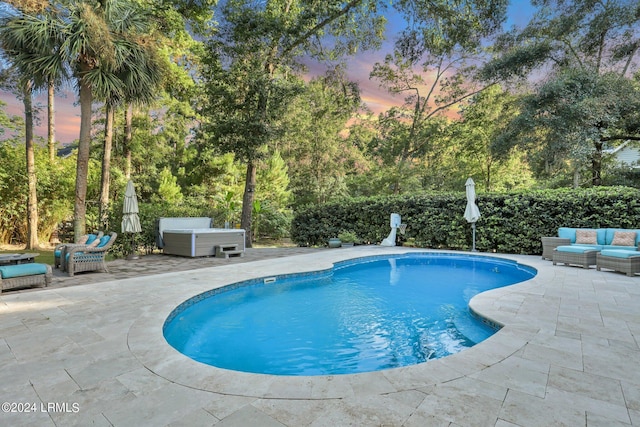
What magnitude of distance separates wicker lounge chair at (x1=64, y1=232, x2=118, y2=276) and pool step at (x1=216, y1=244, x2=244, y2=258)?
314cm

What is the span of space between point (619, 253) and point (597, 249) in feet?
3.19

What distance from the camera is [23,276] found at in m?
5.16

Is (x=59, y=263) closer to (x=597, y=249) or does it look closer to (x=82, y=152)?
(x=82, y=152)

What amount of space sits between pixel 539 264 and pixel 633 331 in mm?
5262

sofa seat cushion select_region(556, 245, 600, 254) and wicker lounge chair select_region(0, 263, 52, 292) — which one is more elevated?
sofa seat cushion select_region(556, 245, 600, 254)

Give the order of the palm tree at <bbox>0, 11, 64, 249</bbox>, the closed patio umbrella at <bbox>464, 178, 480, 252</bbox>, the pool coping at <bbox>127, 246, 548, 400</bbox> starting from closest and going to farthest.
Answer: the pool coping at <bbox>127, 246, 548, 400</bbox> → the palm tree at <bbox>0, 11, 64, 249</bbox> → the closed patio umbrella at <bbox>464, 178, 480, 252</bbox>

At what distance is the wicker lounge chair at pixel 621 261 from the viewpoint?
257 inches

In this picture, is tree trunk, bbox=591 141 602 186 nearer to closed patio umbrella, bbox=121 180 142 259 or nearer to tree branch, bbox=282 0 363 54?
tree branch, bbox=282 0 363 54

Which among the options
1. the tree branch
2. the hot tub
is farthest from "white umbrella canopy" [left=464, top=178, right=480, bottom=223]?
the tree branch

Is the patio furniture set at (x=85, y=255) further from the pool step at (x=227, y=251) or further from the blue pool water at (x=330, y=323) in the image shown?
the pool step at (x=227, y=251)

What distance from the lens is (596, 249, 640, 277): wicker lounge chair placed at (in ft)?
21.4

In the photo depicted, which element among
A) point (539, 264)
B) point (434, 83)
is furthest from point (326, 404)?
point (434, 83)

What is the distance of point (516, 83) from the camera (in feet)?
50.4

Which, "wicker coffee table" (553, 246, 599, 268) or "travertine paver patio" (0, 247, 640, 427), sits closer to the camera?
"travertine paver patio" (0, 247, 640, 427)
